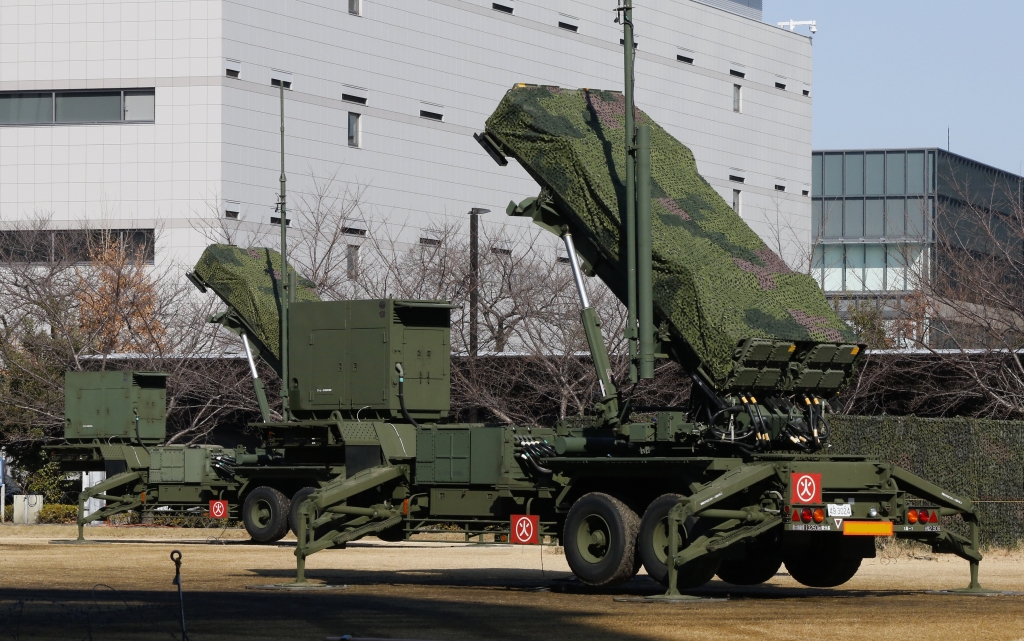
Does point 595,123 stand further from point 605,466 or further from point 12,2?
point 12,2

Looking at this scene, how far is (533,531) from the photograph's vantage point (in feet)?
59.5

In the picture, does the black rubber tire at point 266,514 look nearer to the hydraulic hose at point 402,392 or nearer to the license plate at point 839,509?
the hydraulic hose at point 402,392

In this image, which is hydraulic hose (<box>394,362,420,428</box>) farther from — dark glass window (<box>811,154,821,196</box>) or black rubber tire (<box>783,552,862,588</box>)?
dark glass window (<box>811,154,821,196</box>)

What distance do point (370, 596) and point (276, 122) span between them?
1747 inches

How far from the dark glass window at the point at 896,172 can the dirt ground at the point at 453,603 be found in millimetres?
78234

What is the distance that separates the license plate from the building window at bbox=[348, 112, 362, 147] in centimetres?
4808

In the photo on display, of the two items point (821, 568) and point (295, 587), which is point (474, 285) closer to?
point (295, 587)

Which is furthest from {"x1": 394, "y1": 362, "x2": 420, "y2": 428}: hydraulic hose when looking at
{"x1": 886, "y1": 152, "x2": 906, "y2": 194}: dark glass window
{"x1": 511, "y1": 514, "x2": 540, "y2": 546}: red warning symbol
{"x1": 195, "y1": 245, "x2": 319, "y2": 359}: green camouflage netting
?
{"x1": 886, "y1": 152, "x2": 906, "y2": 194}: dark glass window

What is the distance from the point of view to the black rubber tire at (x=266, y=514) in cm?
2850

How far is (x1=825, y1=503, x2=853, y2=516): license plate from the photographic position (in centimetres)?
1603

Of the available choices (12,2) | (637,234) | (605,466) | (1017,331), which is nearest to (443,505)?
(605,466)

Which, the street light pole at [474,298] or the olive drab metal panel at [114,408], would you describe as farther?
the street light pole at [474,298]

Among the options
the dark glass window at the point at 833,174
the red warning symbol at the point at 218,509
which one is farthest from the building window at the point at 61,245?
the dark glass window at the point at 833,174

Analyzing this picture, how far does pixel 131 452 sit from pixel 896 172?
76.6 metres
